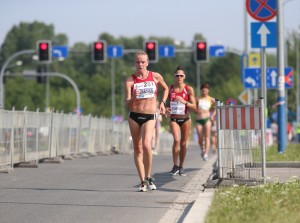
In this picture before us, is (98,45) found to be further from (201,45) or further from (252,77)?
(252,77)

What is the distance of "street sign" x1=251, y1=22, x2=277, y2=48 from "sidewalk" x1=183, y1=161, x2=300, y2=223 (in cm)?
294

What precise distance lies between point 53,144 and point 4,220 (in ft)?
44.2

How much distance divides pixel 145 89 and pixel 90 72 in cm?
15033

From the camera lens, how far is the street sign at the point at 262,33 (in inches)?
762

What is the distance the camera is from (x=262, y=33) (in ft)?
63.7

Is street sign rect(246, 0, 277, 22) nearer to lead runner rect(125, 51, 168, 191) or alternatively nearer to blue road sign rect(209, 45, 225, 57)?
lead runner rect(125, 51, 168, 191)

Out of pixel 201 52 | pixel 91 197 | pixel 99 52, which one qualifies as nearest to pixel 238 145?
pixel 91 197

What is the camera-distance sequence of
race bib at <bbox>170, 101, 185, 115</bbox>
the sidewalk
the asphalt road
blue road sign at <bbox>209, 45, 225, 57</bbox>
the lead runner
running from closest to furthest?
the sidewalk → the asphalt road → the lead runner → race bib at <bbox>170, 101, 185, 115</bbox> → blue road sign at <bbox>209, 45, 225, 57</bbox>

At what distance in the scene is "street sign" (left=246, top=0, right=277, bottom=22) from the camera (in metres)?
18.7

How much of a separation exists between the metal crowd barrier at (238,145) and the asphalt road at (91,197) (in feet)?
2.09

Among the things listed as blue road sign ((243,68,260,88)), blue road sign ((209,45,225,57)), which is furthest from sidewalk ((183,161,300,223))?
blue road sign ((209,45,225,57))

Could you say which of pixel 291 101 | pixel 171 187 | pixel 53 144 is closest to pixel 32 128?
pixel 53 144

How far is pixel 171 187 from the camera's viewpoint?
13016 millimetres

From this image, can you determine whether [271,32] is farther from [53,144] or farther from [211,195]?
[211,195]
